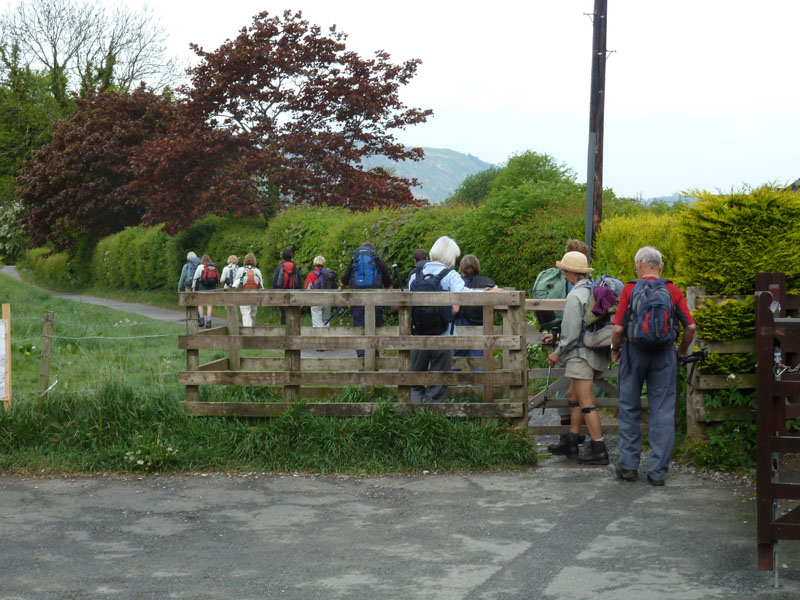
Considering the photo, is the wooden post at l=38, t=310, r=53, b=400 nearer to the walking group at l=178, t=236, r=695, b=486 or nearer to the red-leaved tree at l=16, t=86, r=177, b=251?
the walking group at l=178, t=236, r=695, b=486

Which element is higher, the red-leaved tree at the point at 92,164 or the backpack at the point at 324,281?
the red-leaved tree at the point at 92,164

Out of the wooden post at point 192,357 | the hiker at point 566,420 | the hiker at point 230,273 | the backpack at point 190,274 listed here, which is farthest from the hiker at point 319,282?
the wooden post at point 192,357

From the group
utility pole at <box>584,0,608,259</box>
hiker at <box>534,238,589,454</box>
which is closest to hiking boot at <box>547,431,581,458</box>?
hiker at <box>534,238,589,454</box>

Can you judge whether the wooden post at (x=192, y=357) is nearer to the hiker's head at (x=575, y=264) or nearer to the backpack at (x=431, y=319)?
the backpack at (x=431, y=319)

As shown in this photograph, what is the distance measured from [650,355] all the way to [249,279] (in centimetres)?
1349

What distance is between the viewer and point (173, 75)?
165 feet

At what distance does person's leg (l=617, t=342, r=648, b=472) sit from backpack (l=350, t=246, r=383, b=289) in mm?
8087

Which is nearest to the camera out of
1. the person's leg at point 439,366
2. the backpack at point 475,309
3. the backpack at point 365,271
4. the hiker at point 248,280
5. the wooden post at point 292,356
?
the wooden post at point 292,356

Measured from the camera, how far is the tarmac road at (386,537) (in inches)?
199

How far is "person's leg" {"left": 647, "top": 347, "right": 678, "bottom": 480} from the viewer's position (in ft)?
24.3

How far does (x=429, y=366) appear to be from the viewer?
29.2ft

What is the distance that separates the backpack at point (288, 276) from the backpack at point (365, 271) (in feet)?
10.2

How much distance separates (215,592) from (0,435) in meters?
Answer: 4.12

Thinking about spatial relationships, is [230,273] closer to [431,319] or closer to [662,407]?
[431,319]
